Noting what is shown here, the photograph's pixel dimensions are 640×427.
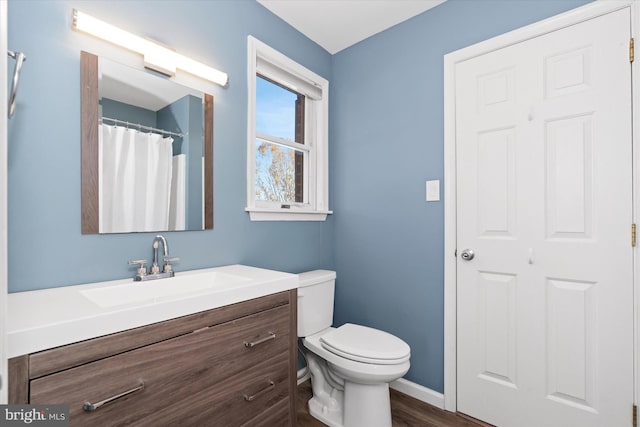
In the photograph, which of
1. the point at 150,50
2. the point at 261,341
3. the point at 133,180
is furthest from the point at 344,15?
the point at 261,341

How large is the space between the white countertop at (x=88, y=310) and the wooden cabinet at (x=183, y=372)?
3 cm

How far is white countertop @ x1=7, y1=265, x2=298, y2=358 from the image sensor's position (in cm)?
73

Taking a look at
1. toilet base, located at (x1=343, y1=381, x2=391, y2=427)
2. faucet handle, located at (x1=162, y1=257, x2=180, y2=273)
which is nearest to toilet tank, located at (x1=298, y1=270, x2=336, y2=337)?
toilet base, located at (x1=343, y1=381, x2=391, y2=427)

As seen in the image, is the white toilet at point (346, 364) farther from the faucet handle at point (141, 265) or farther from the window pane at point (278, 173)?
the faucet handle at point (141, 265)

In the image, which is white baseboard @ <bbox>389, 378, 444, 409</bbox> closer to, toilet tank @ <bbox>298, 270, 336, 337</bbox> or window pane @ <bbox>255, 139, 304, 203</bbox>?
toilet tank @ <bbox>298, 270, 336, 337</bbox>

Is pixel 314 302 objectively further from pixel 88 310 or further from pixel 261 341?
pixel 88 310

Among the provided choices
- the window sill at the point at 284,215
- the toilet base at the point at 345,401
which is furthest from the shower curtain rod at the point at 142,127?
the toilet base at the point at 345,401

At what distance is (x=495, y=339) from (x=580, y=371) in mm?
355

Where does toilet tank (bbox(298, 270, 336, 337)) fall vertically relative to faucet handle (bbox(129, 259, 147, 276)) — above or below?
below

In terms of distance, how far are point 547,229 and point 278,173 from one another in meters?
1.59

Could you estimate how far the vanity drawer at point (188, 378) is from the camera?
80cm

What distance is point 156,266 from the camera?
53.1 inches

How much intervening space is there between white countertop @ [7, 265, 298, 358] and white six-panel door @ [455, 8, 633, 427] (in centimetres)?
119

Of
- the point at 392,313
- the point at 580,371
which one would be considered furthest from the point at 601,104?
the point at 392,313
